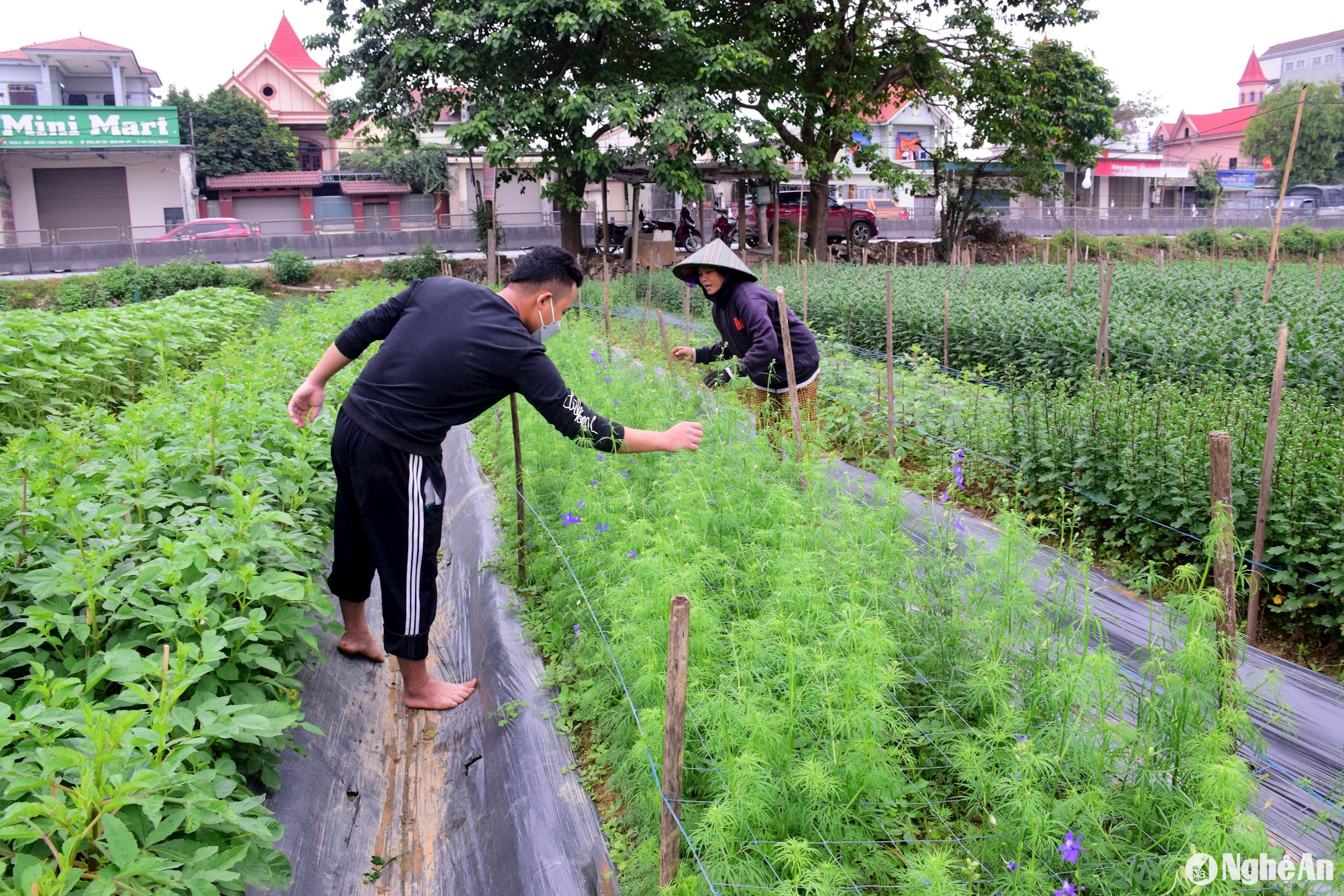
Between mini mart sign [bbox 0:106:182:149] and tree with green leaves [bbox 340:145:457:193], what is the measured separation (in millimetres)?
8363

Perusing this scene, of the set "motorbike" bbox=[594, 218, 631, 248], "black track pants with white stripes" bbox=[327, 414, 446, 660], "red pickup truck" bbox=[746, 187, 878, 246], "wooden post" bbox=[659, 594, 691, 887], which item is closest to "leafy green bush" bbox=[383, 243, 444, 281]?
"motorbike" bbox=[594, 218, 631, 248]

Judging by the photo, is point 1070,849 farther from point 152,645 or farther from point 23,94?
point 23,94

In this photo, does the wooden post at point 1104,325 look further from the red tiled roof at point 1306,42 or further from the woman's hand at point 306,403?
the red tiled roof at point 1306,42

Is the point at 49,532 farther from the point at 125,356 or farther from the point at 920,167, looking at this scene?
the point at 920,167

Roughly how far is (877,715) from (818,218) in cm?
2223

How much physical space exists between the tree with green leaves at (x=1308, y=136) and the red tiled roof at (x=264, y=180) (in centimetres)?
4889

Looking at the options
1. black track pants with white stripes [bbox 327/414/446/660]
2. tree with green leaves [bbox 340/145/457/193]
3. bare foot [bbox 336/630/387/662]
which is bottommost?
bare foot [bbox 336/630/387/662]

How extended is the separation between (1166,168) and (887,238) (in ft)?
82.1

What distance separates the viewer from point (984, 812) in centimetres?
251

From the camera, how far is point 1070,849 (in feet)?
6.72

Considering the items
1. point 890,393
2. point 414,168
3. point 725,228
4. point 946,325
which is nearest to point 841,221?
point 725,228

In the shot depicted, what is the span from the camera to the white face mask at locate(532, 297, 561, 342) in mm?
3783

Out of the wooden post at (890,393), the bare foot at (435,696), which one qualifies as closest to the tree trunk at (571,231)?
the wooden post at (890,393)

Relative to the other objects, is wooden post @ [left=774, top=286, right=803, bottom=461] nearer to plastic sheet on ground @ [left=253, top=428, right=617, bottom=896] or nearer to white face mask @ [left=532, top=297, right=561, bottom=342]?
white face mask @ [left=532, top=297, right=561, bottom=342]
